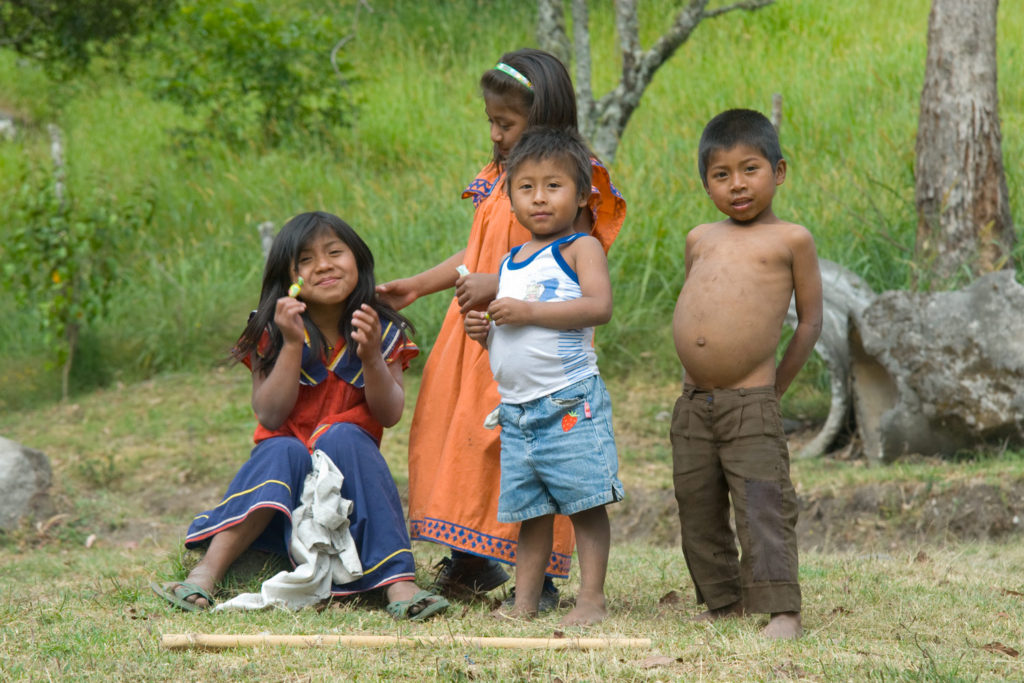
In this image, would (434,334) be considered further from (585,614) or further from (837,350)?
(585,614)

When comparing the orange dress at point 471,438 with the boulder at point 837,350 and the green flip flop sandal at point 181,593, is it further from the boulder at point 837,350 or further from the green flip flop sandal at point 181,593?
the boulder at point 837,350

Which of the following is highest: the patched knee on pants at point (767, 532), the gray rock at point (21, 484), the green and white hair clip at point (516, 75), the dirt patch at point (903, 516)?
the green and white hair clip at point (516, 75)

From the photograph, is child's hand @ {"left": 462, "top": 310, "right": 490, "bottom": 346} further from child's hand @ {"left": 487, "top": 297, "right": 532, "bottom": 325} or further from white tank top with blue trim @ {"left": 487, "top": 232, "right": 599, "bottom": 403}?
child's hand @ {"left": 487, "top": 297, "right": 532, "bottom": 325}

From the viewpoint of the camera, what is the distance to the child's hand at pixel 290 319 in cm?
326

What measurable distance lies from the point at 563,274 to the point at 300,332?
81 cm

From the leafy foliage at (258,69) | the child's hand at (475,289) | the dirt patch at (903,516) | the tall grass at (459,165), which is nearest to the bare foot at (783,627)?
the child's hand at (475,289)

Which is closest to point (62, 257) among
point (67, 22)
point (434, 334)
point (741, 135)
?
point (67, 22)

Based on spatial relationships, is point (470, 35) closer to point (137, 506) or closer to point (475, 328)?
point (137, 506)

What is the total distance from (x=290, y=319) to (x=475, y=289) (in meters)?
0.56

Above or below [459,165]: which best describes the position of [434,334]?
below

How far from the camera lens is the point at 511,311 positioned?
2998 mm

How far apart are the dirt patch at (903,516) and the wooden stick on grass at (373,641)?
2.58 m

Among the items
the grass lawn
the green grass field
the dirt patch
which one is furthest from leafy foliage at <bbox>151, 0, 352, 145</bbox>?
the dirt patch

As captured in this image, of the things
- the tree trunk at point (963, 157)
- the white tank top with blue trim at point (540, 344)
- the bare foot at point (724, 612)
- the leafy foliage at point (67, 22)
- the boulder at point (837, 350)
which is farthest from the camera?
the leafy foliage at point (67, 22)
